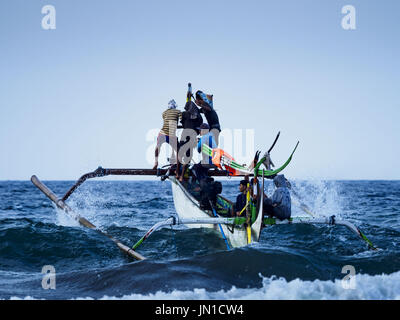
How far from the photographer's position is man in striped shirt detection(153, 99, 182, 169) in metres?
10.6

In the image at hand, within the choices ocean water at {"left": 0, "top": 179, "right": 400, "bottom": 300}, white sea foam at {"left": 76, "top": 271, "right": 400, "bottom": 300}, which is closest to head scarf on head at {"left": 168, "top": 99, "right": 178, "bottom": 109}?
ocean water at {"left": 0, "top": 179, "right": 400, "bottom": 300}

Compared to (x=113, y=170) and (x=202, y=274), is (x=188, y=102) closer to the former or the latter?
(x=113, y=170)

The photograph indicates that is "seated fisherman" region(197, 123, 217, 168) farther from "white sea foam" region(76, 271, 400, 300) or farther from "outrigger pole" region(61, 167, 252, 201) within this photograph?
"white sea foam" region(76, 271, 400, 300)

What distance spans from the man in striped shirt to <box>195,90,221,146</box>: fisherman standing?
0.70m

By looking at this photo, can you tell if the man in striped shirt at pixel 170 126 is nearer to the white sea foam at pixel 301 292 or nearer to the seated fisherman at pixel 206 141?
the seated fisherman at pixel 206 141

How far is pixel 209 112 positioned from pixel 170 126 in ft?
3.91

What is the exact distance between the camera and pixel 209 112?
1038 cm

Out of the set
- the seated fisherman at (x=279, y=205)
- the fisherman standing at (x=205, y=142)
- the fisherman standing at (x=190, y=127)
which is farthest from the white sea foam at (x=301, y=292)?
the fisherman standing at (x=190, y=127)

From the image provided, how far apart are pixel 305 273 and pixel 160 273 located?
236cm

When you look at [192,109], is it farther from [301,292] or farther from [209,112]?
[301,292]

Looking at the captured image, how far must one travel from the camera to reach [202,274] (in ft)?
19.5

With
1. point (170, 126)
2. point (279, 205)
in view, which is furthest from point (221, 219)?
point (170, 126)

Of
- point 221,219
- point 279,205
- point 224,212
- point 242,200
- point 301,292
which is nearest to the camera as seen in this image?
point 301,292
